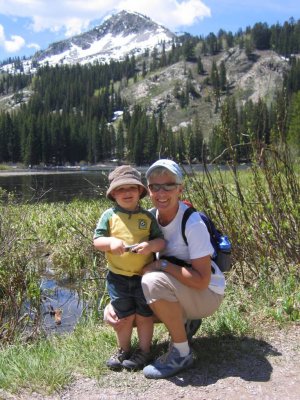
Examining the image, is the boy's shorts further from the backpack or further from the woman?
the backpack

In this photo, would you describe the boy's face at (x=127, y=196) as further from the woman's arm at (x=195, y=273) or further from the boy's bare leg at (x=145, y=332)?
the boy's bare leg at (x=145, y=332)

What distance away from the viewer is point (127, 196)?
360cm

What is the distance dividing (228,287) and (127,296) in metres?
2.12

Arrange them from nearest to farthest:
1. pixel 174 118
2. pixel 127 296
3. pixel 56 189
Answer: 1. pixel 127 296
2. pixel 56 189
3. pixel 174 118

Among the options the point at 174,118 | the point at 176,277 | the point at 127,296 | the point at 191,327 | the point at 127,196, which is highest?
the point at 174,118

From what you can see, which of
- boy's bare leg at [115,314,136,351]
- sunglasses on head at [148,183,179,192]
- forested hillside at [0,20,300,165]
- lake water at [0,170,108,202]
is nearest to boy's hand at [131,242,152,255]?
sunglasses on head at [148,183,179,192]

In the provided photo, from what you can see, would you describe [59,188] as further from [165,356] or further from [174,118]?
[174,118]

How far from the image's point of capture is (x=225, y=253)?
11.9 feet

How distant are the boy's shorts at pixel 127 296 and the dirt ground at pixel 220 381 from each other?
0.43 meters

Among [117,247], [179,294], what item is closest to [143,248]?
[117,247]

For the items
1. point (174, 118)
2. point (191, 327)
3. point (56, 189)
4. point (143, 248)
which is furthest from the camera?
point (174, 118)

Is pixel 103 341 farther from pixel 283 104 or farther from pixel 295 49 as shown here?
pixel 295 49

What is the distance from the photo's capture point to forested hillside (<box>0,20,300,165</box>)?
5648mm

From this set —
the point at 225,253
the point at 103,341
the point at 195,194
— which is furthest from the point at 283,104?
the point at 103,341
